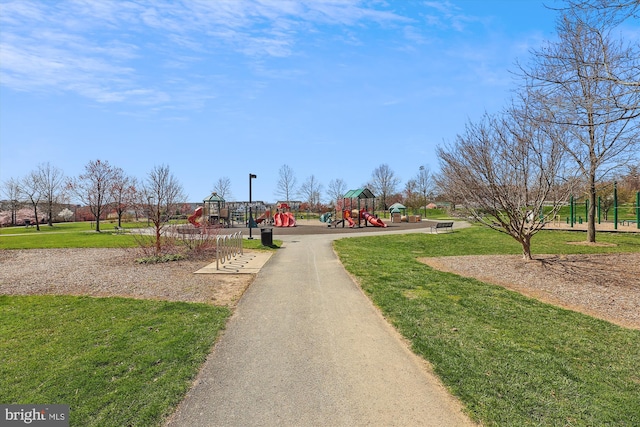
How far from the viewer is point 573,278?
9633 mm

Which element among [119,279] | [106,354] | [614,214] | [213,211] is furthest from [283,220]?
[106,354]

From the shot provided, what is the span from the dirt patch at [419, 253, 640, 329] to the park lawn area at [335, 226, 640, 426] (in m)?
0.84

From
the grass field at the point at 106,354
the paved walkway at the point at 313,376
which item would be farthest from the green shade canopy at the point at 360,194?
the grass field at the point at 106,354

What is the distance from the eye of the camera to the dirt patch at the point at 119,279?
8.05 m

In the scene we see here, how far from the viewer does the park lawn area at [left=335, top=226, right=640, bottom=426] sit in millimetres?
3262

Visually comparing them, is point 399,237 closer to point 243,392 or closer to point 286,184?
point 243,392

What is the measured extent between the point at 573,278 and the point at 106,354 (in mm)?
11001

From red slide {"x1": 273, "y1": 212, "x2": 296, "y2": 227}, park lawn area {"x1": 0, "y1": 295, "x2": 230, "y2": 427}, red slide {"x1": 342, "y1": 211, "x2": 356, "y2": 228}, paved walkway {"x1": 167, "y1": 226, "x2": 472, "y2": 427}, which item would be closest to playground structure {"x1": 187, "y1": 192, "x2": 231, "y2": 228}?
red slide {"x1": 273, "y1": 212, "x2": 296, "y2": 227}

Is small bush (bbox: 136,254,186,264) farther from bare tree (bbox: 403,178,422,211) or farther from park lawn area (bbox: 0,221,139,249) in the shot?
bare tree (bbox: 403,178,422,211)

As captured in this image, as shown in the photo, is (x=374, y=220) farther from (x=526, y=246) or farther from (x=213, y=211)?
(x=526, y=246)

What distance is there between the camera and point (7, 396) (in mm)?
3691

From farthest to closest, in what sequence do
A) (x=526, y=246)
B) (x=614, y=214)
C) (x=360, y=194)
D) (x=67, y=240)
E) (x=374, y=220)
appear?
(x=374, y=220)
(x=360, y=194)
(x=614, y=214)
(x=67, y=240)
(x=526, y=246)

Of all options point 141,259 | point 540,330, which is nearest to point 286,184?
point 141,259

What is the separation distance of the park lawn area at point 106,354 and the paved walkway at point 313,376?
299 millimetres
